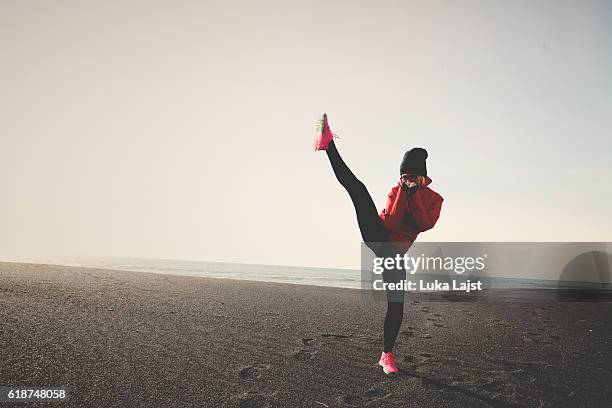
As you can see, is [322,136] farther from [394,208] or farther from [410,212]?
[410,212]

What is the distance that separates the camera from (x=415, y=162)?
3.96 m

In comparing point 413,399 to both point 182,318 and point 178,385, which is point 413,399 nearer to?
point 178,385

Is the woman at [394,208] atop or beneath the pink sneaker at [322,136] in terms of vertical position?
beneath

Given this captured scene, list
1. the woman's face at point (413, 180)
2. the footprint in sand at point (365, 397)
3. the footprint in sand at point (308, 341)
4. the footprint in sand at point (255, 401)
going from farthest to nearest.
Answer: the footprint in sand at point (308, 341)
the woman's face at point (413, 180)
the footprint in sand at point (365, 397)
the footprint in sand at point (255, 401)

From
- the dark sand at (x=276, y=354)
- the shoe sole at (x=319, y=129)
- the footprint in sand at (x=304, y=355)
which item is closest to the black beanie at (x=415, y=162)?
the shoe sole at (x=319, y=129)

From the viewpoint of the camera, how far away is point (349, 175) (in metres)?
3.90

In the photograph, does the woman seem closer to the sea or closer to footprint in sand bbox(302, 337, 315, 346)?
footprint in sand bbox(302, 337, 315, 346)

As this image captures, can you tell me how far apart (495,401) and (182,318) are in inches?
182

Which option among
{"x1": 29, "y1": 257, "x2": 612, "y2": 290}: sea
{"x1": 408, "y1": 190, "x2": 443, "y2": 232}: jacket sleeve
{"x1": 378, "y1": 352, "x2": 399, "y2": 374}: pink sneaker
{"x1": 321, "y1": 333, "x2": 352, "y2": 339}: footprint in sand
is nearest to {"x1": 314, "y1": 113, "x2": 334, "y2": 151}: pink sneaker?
{"x1": 408, "y1": 190, "x2": 443, "y2": 232}: jacket sleeve

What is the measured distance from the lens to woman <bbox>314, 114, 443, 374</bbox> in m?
3.87

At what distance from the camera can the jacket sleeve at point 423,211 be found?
3816 millimetres

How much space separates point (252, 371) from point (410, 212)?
2552 mm

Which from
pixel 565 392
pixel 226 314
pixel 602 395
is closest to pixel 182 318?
pixel 226 314

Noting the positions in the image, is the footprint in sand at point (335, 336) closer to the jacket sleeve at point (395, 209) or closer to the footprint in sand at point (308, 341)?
the footprint in sand at point (308, 341)
